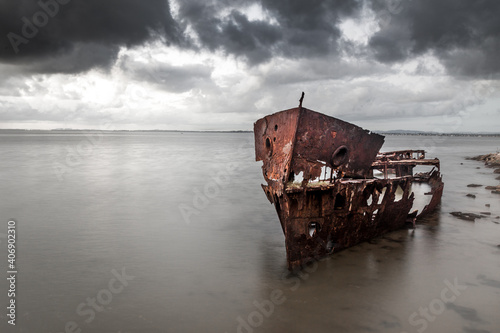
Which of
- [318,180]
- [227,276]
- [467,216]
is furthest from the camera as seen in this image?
[467,216]

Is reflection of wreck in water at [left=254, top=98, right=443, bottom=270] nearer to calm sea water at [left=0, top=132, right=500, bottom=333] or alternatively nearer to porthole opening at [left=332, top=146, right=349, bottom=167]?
porthole opening at [left=332, top=146, right=349, bottom=167]

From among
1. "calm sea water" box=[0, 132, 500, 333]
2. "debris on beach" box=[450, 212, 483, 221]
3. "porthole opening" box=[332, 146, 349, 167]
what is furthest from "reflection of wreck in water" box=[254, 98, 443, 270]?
"debris on beach" box=[450, 212, 483, 221]

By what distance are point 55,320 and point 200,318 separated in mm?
2370

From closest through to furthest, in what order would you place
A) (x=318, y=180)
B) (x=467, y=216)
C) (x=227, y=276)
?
(x=227, y=276)
(x=318, y=180)
(x=467, y=216)

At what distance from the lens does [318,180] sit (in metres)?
7.66

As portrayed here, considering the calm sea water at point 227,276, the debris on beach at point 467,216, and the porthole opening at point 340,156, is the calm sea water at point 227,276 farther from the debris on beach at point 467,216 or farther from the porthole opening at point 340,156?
the porthole opening at point 340,156

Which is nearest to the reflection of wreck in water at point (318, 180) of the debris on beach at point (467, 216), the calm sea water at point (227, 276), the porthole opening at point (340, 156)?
the porthole opening at point (340, 156)

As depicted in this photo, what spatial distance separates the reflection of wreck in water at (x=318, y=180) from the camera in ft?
22.2

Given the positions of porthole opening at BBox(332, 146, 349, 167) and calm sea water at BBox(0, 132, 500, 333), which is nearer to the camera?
calm sea water at BBox(0, 132, 500, 333)

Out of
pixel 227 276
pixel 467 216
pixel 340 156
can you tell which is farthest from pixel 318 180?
pixel 467 216

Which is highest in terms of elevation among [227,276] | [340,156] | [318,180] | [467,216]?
[340,156]

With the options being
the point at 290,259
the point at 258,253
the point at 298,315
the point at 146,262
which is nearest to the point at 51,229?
the point at 146,262

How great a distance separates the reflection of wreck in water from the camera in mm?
6758

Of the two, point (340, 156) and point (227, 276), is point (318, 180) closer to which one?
point (340, 156)
